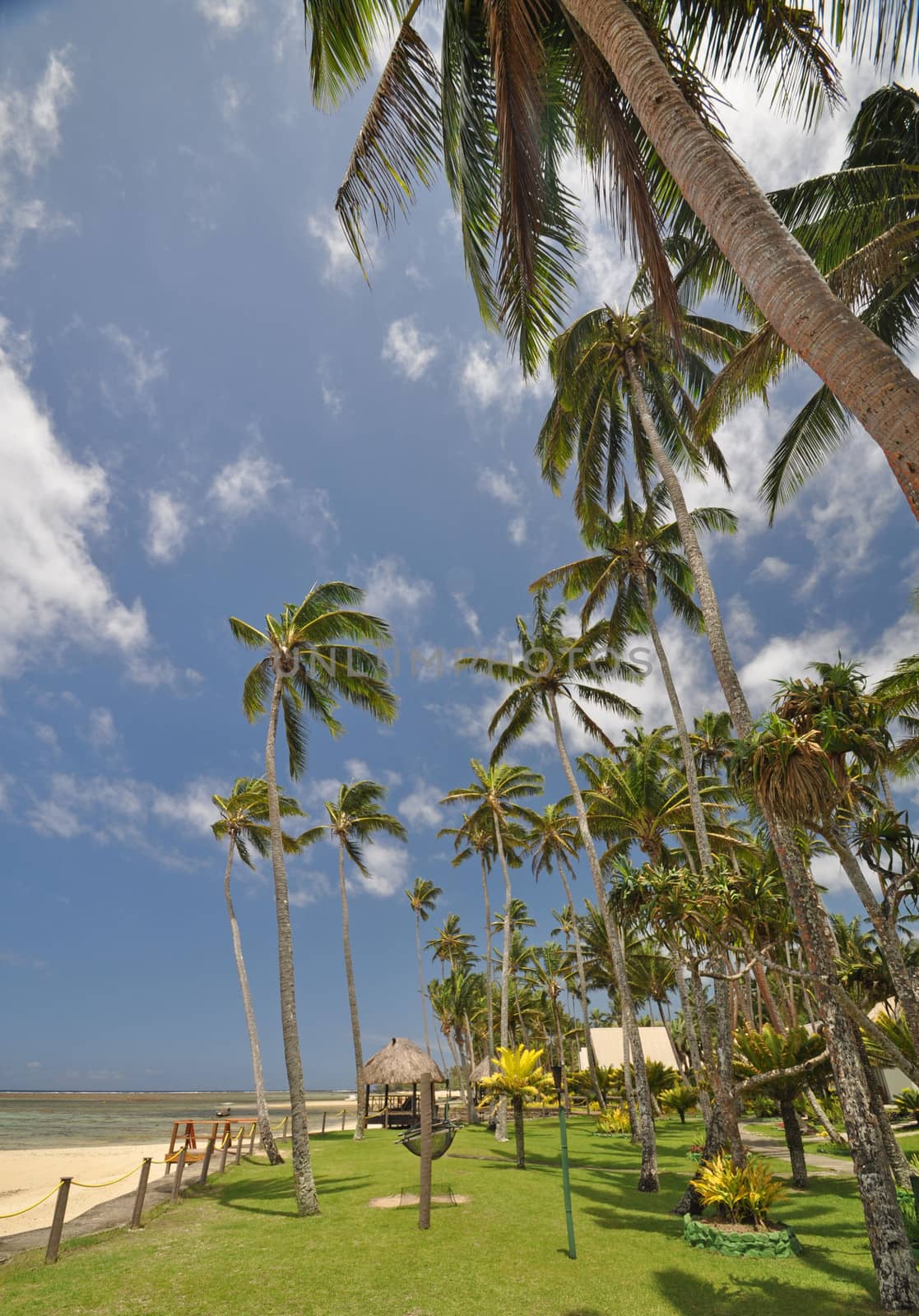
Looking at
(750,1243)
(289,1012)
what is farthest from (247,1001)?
(750,1243)

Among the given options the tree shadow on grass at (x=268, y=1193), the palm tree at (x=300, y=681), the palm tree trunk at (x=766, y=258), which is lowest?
the tree shadow on grass at (x=268, y=1193)

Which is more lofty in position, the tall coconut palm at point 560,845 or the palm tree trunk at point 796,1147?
the tall coconut palm at point 560,845

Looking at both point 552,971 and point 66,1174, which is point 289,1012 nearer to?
point 66,1174

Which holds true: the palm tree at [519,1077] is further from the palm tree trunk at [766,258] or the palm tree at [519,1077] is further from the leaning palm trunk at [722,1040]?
the palm tree trunk at [766,258]

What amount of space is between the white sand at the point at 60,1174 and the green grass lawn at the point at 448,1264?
3264 mm

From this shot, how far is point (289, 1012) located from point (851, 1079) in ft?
32.1


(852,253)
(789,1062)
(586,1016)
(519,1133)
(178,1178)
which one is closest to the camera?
(852,253)

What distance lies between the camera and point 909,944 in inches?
514

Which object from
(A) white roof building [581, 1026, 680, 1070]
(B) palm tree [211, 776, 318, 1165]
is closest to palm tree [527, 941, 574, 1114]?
(A) white roof building [581, 1026, 680, 1070]

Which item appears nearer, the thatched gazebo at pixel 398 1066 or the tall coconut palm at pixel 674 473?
the tall coconut palm at pixel 674 473

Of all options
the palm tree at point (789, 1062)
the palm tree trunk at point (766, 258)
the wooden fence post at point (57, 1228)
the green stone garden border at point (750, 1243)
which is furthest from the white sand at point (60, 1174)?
the palm tree trunk at point (766, 258)

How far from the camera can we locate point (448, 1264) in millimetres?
8281

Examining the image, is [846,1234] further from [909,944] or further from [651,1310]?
[909,944]

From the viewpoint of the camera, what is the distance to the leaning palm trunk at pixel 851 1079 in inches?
261
